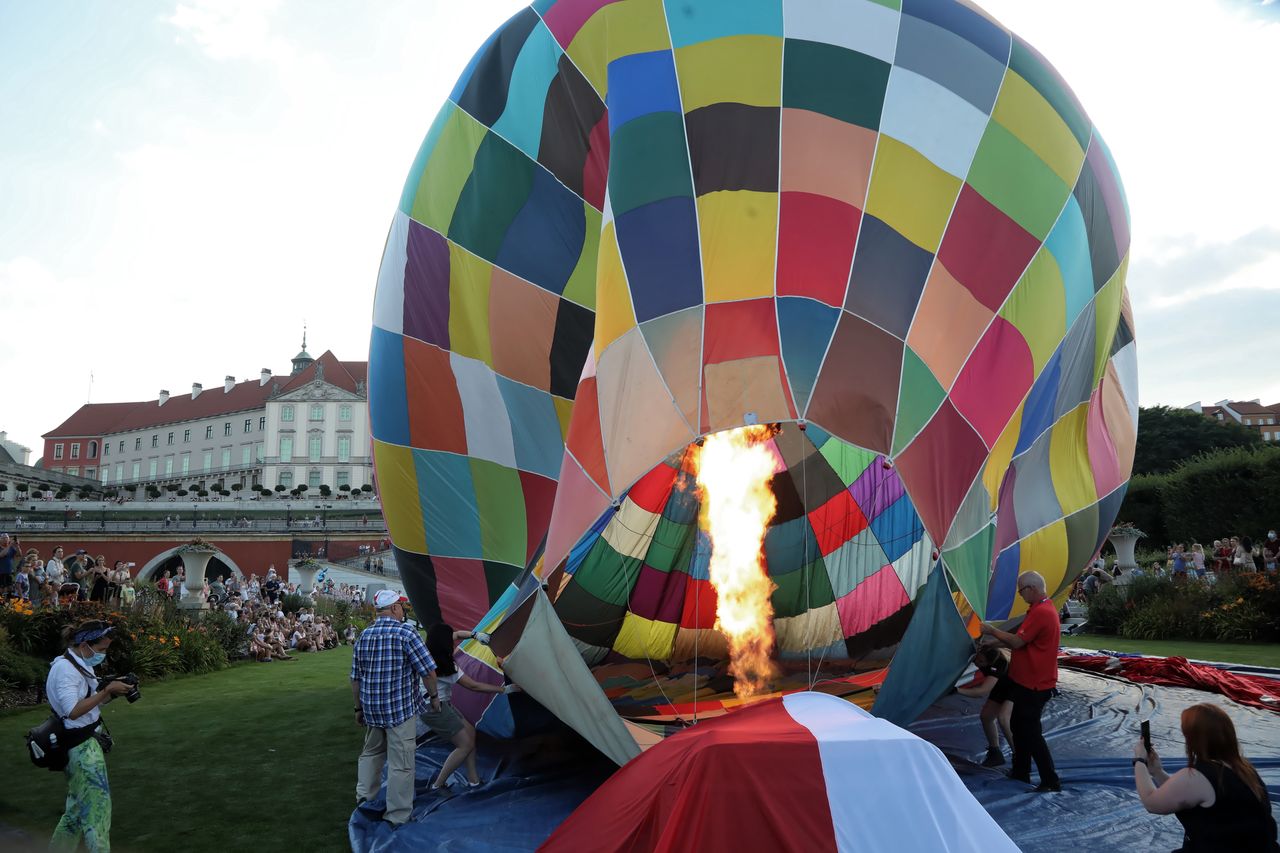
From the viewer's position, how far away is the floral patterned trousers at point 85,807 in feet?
13.1

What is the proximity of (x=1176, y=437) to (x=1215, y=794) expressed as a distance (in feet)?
145

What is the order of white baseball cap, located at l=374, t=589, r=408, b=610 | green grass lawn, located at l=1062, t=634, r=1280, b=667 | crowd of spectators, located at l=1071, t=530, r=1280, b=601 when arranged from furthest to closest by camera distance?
crowd of spectators, located at l=1071, t=530, r=1280, b=601, green grass lawn, located at l=1062, t=634, r=1280, b=667, white baseball cap, located at l=374, t=589, r=408, b=610

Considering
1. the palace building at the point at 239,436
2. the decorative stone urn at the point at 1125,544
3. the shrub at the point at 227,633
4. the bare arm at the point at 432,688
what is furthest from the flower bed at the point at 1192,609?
the palace building at the point at 239,436

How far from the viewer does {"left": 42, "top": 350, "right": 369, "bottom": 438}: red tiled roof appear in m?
71.3

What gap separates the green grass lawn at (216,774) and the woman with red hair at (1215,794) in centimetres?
381

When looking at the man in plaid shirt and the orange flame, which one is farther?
the orange flame

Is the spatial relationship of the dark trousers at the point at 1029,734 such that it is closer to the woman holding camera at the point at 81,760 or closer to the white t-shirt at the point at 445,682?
the white t-shirt at the point at 445,682

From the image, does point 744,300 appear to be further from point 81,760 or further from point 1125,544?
point 1125,544

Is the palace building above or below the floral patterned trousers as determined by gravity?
above

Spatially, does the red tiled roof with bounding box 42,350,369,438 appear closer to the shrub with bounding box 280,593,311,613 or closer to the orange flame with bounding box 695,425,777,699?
the shrub with bounding box 280,593,311,613

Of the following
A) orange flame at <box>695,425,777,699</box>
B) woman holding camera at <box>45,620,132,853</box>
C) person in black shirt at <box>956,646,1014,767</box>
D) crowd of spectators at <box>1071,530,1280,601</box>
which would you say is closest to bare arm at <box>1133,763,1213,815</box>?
person in black shirt at <box>956,646,1014,767</box>

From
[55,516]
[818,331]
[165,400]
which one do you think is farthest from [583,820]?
[165,400]

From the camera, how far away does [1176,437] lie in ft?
134

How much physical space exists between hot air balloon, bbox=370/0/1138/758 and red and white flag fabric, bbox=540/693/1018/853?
3.80 ft
